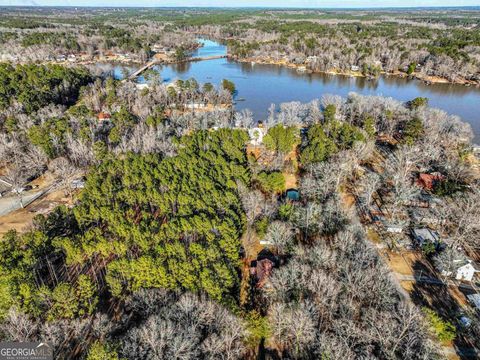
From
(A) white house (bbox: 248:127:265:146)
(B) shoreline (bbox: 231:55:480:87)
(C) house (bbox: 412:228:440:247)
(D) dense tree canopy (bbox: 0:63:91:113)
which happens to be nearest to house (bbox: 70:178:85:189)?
(A) white house (bbox: 248:127:265:146)

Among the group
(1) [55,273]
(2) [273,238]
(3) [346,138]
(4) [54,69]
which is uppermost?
(4) [54,69]

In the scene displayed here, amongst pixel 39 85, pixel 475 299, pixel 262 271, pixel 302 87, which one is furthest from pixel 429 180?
pixel 39 85

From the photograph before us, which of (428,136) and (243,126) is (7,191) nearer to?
(243,126)

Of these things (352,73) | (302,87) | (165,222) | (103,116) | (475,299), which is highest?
(352,73)

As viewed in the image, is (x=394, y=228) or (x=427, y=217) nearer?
(x=394, y=228)

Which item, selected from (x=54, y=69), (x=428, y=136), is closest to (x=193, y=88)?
(x=54, y=69)

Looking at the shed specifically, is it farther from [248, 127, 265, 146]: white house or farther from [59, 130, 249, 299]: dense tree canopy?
[248, 127, 265, 146]: white house

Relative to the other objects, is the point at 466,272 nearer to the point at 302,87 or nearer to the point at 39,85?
the point at 302,87

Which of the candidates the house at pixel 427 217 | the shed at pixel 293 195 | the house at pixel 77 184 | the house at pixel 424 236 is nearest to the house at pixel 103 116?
the house at pixel 77 184
